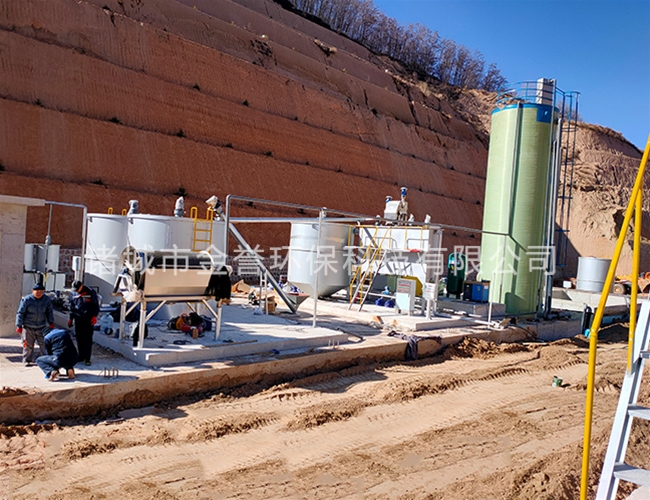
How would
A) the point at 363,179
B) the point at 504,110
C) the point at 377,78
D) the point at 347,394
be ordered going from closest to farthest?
1. the point at 347,394
2. the point at 504,110
3. the point at 363,179
4. the point at 377,78

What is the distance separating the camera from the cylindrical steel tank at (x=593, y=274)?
27266mm

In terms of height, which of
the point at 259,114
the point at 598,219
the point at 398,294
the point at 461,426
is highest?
the point at 259,114

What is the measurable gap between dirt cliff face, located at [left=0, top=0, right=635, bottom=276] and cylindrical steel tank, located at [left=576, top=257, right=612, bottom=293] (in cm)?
1105

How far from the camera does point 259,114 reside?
3133cm

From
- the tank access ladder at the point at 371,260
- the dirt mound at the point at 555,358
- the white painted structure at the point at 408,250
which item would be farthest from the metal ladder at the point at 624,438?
the tank access ladder at the point at 371,260

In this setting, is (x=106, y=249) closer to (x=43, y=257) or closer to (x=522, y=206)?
(x=43, y=257)

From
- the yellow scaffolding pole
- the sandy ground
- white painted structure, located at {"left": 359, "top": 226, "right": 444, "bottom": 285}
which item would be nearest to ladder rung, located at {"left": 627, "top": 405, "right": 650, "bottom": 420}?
the yellow scaffolding pole

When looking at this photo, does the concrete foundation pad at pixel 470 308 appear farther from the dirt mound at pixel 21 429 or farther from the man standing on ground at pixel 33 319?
the dirt mound at pixel 21 429

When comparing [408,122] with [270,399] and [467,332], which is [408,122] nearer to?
[467,332]

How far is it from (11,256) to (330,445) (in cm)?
737

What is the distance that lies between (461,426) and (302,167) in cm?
2509

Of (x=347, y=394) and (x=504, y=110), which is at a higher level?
(x=504, y=110)

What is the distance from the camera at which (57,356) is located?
8.09 metres

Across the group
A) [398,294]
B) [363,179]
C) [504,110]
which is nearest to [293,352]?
[398,294]
